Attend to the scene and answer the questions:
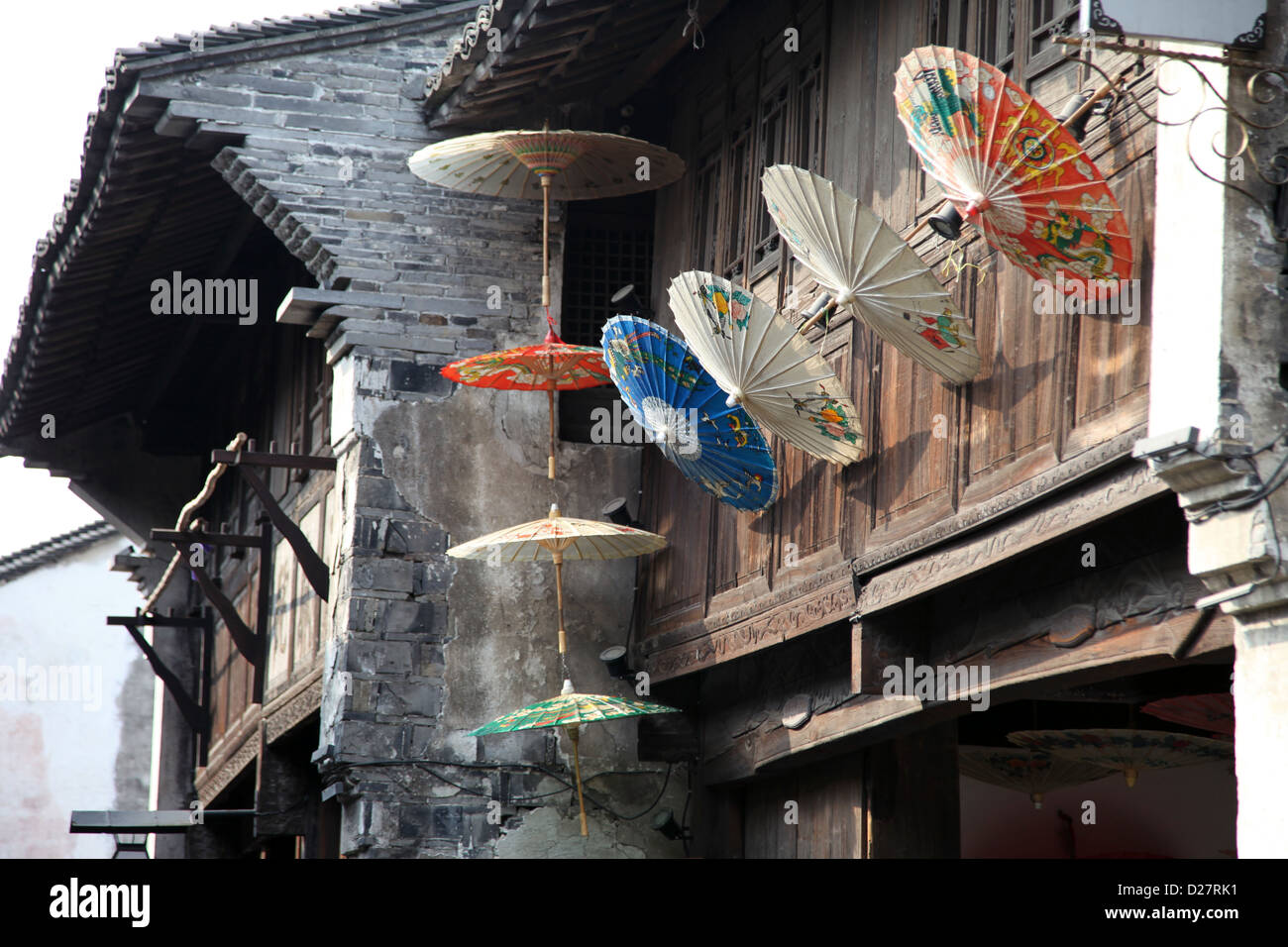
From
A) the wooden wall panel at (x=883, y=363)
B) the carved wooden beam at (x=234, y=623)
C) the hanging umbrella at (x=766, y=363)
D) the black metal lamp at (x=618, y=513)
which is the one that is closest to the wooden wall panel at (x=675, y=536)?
the wooden wall panel at (x=883, y=363)

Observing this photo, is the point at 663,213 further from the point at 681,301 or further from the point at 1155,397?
the point at 1155,397

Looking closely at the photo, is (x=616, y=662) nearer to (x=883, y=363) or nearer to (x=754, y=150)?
(x=754, y=150)

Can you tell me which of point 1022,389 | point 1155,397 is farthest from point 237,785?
point 1155,397

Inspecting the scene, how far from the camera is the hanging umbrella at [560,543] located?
34.6ft

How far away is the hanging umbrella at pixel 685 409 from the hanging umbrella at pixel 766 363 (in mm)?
638

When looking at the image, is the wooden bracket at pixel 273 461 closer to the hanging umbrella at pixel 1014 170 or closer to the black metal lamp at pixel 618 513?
the black metal lamp at pixel 618 513

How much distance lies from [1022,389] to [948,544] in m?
0.80

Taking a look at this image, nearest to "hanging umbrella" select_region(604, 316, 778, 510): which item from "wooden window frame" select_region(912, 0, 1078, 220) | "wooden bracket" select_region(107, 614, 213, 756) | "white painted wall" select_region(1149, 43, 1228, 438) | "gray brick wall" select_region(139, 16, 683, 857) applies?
"wooden window frame" select_region(912, 0, 1078, 220)

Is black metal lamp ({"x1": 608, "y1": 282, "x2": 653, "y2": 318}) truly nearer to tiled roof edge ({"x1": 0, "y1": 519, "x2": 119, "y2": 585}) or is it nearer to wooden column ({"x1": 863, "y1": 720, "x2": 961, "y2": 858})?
wooden column ({"x1": 863, "y1": 720, "x2": 961, "y2": 858})

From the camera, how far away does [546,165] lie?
11.1 metres

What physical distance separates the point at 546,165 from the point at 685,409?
2.16m

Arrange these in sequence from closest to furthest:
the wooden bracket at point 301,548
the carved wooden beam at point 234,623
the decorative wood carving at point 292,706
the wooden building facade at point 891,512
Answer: the wooden building facade at point 891,512, the wooden bracket at point 301,548, the decorative wood carving at point 292,706, the carved wooden beam at point 234,623

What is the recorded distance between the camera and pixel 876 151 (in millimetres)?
9367

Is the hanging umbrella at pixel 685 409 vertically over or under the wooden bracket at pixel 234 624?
over
